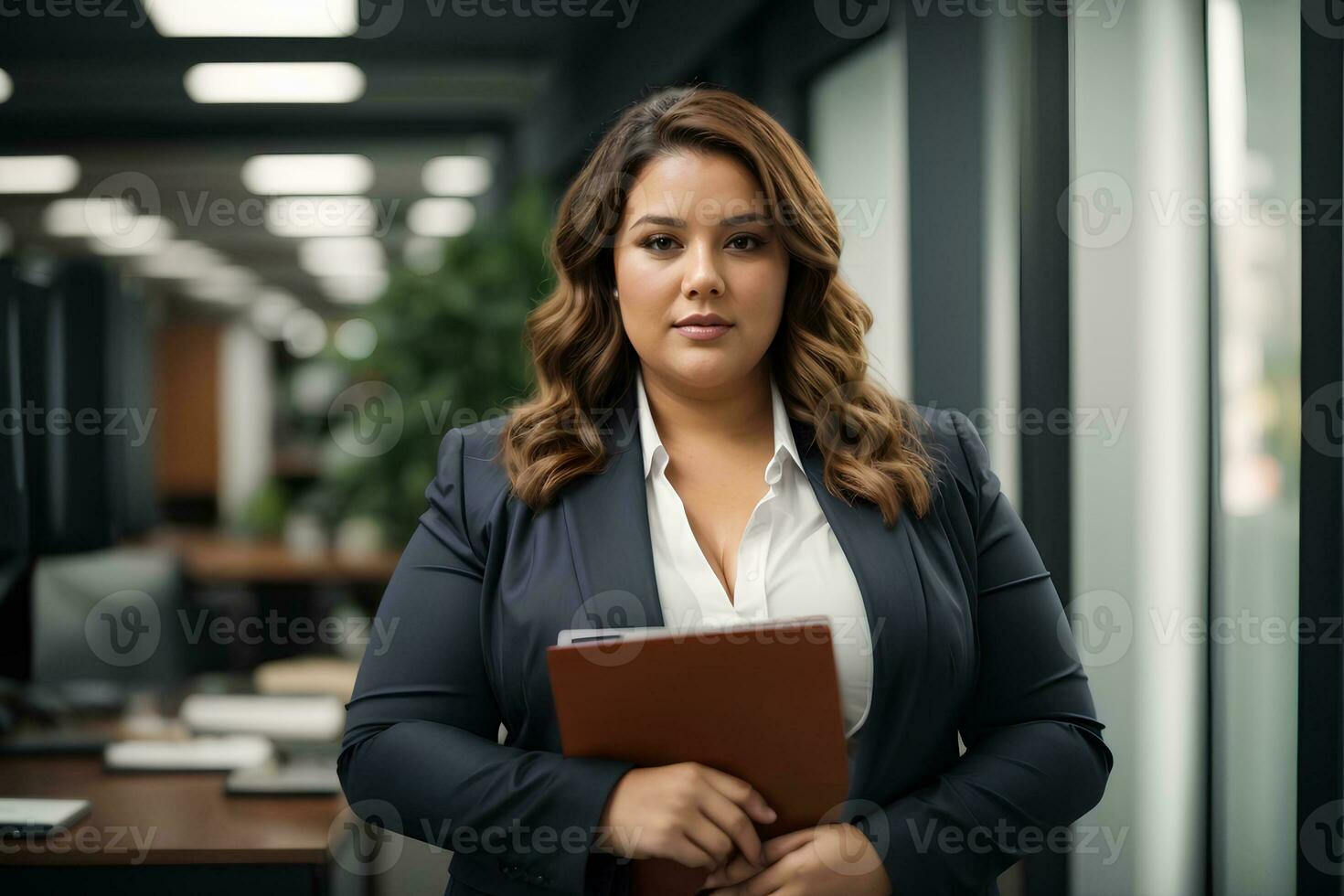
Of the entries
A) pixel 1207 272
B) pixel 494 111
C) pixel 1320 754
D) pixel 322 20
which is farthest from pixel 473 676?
pixel 494 111

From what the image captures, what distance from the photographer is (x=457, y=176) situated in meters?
7.16

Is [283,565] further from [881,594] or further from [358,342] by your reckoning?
[881,594]

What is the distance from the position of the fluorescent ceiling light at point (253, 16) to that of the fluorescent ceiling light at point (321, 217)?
270 cm

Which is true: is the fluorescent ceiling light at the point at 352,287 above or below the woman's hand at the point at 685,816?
above

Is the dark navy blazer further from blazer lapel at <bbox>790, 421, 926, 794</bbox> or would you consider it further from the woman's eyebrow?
the woman's eyebrow

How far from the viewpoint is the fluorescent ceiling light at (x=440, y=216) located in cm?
772

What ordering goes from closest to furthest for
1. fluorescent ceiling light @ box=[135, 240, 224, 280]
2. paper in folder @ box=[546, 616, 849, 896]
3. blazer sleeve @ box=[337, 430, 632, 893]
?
paper in folder @ box=[546, 616, 849, 896] → blazer sleeve @ box=[337, 430, 632, 893] → fluorescent ceiling light @ box=[135, 240, 224, 280]

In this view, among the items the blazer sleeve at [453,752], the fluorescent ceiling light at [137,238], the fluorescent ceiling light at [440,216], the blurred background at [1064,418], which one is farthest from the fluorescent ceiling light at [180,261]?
the blazer sleeve at [453,752]

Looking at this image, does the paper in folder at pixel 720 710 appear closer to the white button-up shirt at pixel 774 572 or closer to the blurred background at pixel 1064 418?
the white button-up shirt at pixel 774 572

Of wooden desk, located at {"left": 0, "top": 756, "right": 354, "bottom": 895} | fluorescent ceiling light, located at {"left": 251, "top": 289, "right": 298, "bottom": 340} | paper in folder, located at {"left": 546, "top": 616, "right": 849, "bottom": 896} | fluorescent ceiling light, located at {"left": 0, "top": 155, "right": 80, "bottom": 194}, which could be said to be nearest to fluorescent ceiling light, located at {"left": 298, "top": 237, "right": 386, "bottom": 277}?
fluorescent ceiling light, located at {"left": 251, "top": 289, "right": 298, "bottom": 340}

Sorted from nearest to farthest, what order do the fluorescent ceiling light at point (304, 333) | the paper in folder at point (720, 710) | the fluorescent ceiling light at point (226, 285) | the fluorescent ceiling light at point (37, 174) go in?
1. the paper in folder at point (720, 710)
2. the fluorescent ceiling light at point (37, 174)
3. the fluorescent ceiling light at point (226, 285)
4. the fluorescent ceiling light at point (304, 333)

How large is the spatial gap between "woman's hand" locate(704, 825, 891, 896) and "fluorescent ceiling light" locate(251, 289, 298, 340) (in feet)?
41.7

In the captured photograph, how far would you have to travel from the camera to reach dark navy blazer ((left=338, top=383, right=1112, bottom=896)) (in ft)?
3.83

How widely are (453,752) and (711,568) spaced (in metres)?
0.37
